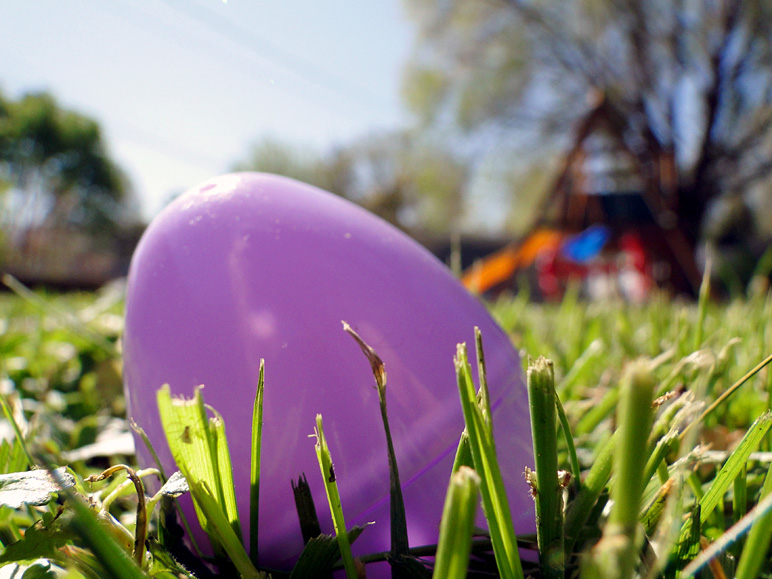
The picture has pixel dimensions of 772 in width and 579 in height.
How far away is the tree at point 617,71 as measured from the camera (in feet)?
23.0

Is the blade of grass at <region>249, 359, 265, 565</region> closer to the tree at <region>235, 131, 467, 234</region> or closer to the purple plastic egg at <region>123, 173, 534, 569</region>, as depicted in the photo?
the purple plastic egg at <region>123, 173, 534, 569</region>

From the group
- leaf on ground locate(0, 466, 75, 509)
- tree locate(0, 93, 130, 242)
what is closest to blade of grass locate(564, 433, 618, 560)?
leaf on ground locate(0, 466, 75, 509)

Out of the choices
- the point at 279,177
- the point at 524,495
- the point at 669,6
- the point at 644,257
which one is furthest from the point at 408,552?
the point at 669,6

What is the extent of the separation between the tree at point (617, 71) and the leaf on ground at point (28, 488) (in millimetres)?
7377

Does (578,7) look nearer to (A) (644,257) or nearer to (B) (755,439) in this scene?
(A) (644,257)

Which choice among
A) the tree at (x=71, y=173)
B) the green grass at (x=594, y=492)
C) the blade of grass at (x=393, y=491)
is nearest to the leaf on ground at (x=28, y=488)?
the green grass at (x=594, y=492)

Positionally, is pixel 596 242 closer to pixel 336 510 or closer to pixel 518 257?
pixel 518 257

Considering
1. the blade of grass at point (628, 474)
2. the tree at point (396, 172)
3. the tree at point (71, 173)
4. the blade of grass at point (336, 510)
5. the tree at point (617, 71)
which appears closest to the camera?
the blade of grass at point (628, 474)

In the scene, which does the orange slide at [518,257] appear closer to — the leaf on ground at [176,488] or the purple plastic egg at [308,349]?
the purple plastic egg at [308,349]

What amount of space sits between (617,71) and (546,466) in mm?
8847

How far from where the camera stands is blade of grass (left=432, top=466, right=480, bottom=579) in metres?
0.15

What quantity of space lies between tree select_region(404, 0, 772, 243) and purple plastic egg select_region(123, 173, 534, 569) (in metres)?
7.21

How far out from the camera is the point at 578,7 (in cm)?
756

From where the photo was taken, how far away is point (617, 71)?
7.84m
